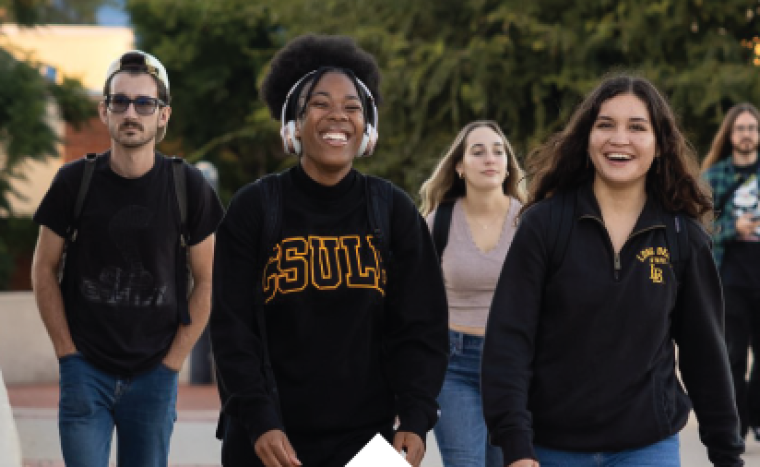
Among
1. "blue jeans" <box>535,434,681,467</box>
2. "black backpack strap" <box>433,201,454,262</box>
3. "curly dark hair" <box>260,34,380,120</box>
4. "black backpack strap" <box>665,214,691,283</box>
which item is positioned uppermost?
"curly dark hair" <box>260,34,380,120</box>

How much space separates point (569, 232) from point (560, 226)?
0.03 m

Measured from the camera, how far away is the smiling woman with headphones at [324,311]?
396cm

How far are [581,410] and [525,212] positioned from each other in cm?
61

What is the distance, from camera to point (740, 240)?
9484 mm

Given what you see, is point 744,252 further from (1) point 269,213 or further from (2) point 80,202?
(1) point 269,213

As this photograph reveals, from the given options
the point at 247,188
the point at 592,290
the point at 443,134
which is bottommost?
the point at 443,134

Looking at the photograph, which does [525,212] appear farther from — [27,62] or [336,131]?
[27,62]

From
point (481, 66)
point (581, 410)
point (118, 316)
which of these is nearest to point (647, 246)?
point (581, 410)

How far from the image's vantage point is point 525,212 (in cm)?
421

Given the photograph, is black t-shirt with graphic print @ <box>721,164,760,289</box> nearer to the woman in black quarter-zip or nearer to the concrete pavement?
the concrete pavement

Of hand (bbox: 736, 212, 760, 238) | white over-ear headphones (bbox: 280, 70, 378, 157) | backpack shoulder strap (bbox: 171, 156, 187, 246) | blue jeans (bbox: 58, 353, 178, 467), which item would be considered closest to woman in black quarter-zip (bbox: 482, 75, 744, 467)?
white over-ear headphones (bbox: 280, 70, 378, 157)

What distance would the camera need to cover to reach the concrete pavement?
942 centimetres

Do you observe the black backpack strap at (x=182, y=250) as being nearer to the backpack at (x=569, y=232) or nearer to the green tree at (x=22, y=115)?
the backpack at (x=569, y=232)

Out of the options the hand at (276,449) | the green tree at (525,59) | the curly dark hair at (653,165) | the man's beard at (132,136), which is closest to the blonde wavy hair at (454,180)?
the man's beard at (132,136)
